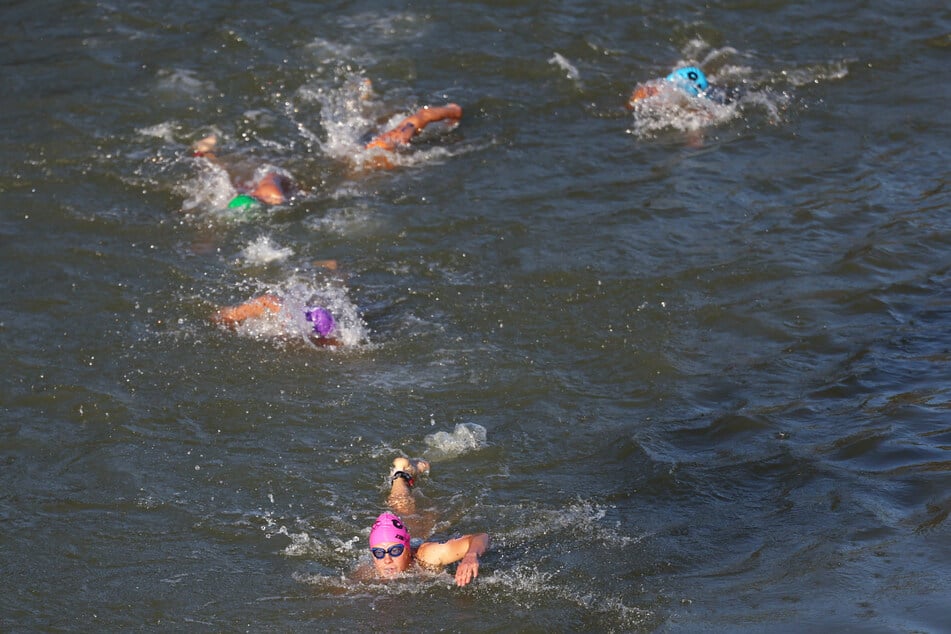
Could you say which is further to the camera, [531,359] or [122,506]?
[531,359]

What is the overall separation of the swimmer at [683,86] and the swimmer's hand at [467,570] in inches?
330

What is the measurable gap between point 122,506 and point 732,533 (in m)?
4.38

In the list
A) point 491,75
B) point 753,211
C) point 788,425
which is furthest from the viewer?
point 491,75

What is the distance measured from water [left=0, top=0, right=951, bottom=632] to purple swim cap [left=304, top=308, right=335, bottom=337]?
21 centimetres

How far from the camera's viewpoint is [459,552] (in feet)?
26.0

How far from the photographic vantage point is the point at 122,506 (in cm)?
865

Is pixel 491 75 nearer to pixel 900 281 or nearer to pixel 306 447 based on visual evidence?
pixel 900 281

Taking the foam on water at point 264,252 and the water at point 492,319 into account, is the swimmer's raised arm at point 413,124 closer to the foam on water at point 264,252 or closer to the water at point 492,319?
the water at point 492,319

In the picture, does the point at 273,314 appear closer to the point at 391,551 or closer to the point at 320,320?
the point at 320,320

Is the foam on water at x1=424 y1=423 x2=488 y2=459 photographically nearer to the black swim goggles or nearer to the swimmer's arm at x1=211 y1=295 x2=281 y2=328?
the black swim goggles

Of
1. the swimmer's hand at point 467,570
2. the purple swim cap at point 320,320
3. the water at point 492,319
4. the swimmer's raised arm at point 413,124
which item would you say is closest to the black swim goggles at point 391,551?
the water at point 492,319

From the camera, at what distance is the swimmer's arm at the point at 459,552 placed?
7.64 m

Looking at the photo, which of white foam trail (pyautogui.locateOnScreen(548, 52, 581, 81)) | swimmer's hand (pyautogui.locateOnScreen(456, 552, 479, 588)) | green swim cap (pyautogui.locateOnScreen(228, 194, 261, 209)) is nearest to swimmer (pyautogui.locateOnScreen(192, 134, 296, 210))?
green swim cap (pyautogui.locateOnScreen(228, 194, 261, 209))

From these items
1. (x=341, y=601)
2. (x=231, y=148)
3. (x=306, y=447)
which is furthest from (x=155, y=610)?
(x=231, y=148)
